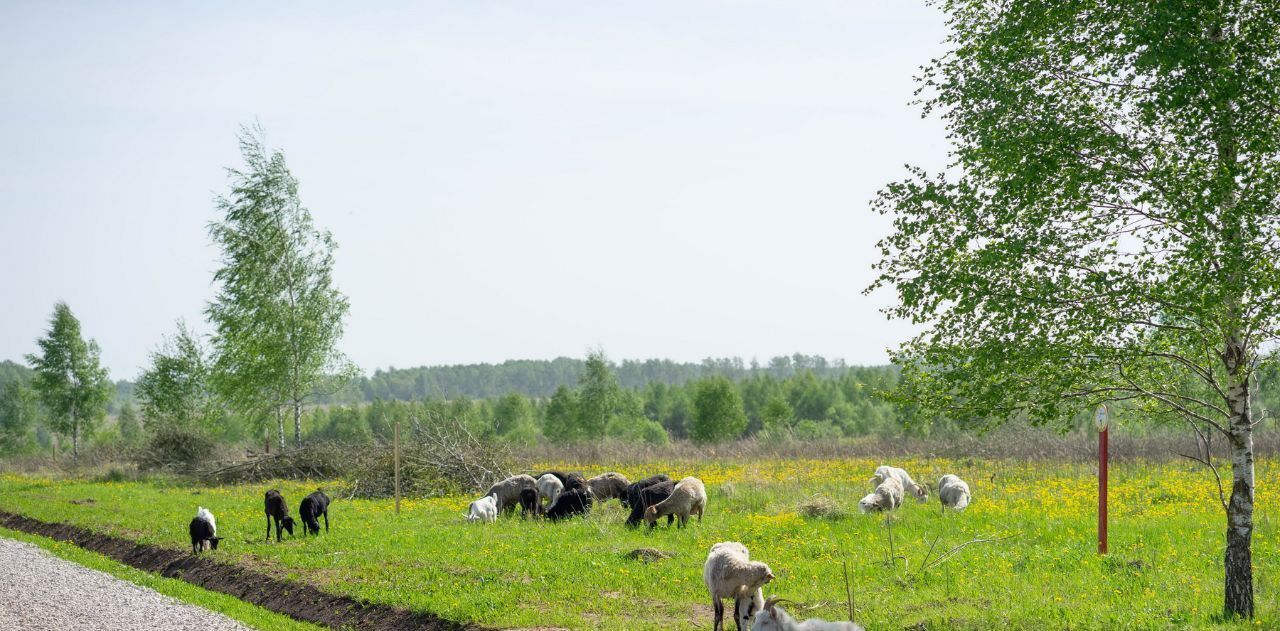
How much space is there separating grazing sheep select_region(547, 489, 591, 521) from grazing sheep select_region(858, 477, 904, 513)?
22.0ft

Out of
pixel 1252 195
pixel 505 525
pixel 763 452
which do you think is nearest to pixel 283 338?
pixel 763 452

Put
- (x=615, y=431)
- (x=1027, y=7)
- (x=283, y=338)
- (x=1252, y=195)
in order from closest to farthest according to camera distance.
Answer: (x=1252, y=195) < (x=1027, y=7) < (x=283, y=338) < (x=615, y=431)

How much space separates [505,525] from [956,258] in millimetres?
13709

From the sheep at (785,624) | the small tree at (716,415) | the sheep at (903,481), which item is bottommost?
the small tree at (716,415)

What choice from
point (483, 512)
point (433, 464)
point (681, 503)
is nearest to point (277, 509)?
point (483, 512)

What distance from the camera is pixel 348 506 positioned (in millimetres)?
27672

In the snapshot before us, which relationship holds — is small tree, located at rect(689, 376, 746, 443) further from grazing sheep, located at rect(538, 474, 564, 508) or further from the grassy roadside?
the grassy roadside

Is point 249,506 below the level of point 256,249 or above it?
below

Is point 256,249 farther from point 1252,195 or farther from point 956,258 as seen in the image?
point 1252,195

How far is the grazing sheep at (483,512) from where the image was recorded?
2344 cm

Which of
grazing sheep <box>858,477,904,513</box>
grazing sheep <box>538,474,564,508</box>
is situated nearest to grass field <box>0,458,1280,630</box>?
grazing sheep <box>858,477,904,513</box>

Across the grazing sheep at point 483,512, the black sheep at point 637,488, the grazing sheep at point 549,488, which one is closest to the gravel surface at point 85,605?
the grazing sheep at point 483,512

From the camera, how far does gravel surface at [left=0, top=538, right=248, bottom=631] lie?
45.3 feet

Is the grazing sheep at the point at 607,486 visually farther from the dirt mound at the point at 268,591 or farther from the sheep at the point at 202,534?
the dirt mound at the point at 268,591
